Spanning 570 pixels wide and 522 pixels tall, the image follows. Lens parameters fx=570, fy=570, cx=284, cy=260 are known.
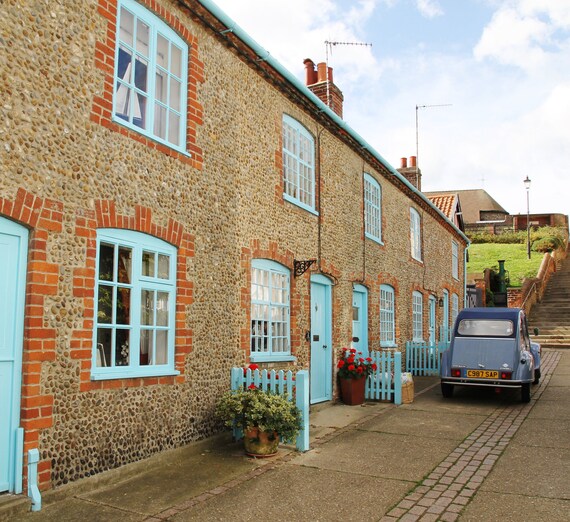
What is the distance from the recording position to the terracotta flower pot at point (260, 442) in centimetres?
710

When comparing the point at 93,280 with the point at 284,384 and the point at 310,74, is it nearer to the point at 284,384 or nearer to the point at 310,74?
the point at 284,384

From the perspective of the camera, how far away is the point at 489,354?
38.4ft

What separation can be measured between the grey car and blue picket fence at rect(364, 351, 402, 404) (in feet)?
3.86

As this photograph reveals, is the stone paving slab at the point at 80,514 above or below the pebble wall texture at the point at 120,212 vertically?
below

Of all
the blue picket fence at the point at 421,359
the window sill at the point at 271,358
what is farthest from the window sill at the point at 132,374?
the blue picket fence at the point at 421,359

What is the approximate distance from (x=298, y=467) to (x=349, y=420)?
3.22 metres

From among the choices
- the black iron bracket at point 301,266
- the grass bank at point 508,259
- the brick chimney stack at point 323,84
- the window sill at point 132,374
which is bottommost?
the window sill at point 132,374

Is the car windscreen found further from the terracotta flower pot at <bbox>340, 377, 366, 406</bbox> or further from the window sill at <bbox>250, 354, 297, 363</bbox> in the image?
the window sill at <bbox>250, 354, 297, 363</bbox>

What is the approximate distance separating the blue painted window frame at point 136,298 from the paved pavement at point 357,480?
106 centimetres

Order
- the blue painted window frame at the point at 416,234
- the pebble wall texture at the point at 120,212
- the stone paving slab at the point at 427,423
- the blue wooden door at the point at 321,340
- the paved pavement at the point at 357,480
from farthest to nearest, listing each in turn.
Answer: the blue painted window frame at the point at 416,234 < the blue wooden door at the point at 321,340 < the stone paving slab at the point at 427,423 < the pebble wall texture at the point at 120,212 < the paved pavement at the point at 357,480

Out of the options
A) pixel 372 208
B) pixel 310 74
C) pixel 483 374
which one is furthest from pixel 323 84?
pixel 483 374

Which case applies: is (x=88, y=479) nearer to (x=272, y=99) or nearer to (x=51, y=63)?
(x=51, y=63)

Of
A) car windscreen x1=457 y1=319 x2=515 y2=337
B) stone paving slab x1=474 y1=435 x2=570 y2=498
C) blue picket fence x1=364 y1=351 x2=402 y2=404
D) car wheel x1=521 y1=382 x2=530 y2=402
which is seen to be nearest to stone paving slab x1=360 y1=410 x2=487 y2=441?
blue picket fence x1=364 y1=351 x2=402 y2=404

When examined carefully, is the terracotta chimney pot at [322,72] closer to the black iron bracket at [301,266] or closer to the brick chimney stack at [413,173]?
the black iron bracket at [301,266]
